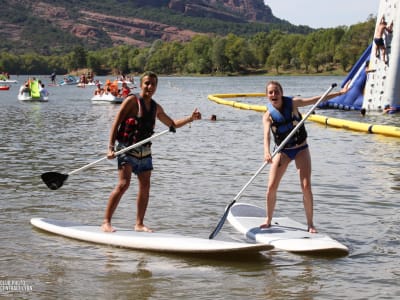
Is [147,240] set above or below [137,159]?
below

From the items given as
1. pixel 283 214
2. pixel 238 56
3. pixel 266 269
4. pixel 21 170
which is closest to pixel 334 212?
→ pixel 283 214

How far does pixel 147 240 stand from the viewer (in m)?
8.14

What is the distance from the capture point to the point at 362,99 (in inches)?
1313

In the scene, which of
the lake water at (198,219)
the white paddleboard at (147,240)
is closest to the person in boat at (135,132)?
Result: the white paddleboard at (147,240)

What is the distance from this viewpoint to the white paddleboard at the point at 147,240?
7664mm

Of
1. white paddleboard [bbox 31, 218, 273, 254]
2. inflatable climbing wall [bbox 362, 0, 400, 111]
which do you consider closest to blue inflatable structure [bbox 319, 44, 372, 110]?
inflatable climbing wall [bbox 362, 0, 400, 111]

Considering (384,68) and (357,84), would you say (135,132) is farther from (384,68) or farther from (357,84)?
(357,84)

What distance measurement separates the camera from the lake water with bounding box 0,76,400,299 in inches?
272

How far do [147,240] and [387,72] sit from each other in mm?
23615

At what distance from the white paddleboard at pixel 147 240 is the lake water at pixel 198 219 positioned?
0.12 meters

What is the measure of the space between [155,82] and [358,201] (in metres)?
4.36

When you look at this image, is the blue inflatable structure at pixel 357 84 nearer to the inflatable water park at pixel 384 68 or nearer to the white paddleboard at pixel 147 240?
the inflatable water park at pixel 384 68

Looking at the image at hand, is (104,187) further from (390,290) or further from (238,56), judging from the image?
(238,56)

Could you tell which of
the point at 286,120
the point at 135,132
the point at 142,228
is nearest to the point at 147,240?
the point at 142,228
